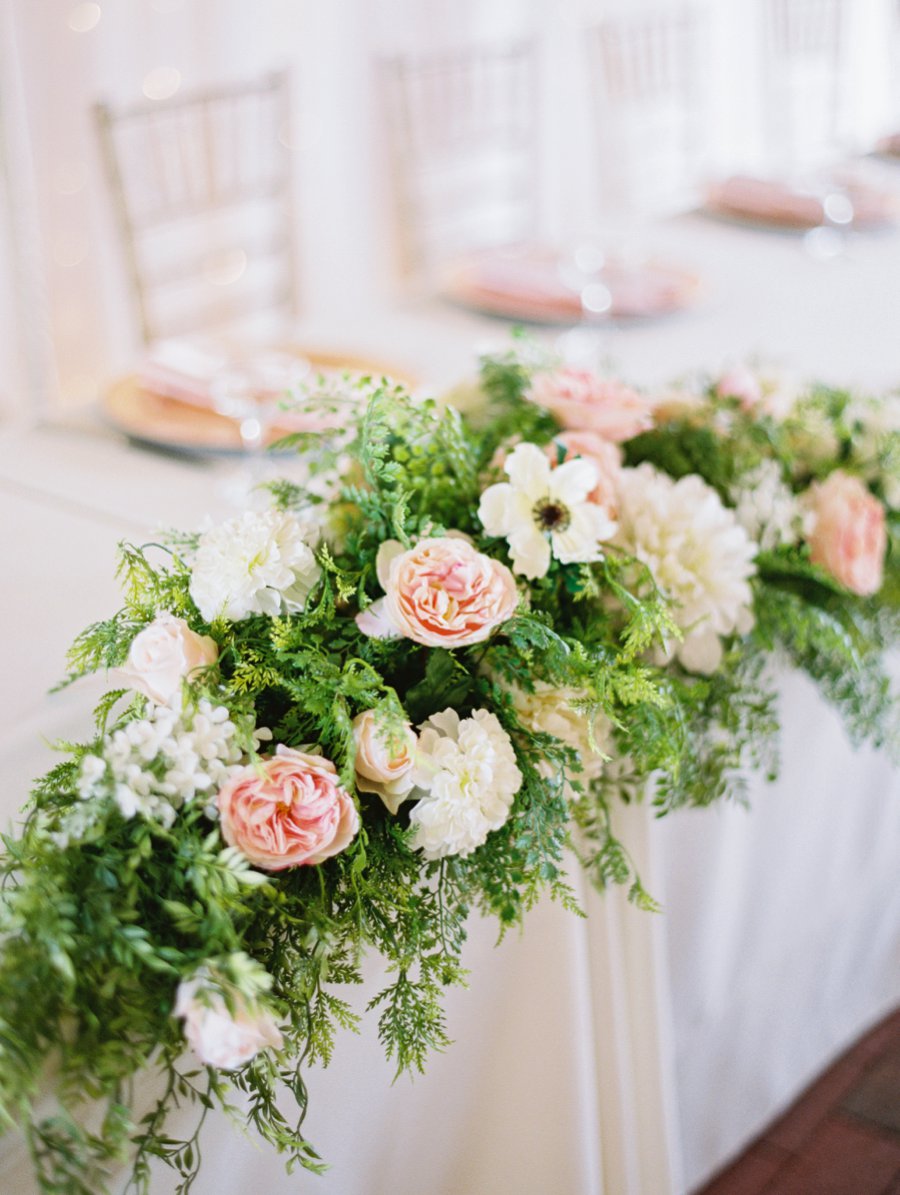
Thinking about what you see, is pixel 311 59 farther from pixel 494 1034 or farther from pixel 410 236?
pixel 494 1034

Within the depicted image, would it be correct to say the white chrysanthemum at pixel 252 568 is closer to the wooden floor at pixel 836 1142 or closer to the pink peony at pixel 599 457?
the pink peony at pixel 599 457

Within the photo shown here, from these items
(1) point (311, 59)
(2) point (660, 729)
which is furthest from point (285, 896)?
(1) point (311, 59)

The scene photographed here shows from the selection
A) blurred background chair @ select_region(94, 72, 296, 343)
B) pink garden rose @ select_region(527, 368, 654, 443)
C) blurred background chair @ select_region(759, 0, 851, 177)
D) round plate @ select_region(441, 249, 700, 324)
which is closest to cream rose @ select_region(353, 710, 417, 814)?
pink garden rose @ select_region(527, 368, 654, 443)

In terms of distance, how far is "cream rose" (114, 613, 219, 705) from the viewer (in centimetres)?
81

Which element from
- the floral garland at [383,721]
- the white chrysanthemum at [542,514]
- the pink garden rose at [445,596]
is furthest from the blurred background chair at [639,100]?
the pink garden rose at [445,596]

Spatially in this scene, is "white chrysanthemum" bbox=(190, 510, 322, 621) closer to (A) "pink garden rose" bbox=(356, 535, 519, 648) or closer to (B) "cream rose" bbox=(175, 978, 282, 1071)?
(A) "pink garden rose" bbox=(356, 535, 519, 648)

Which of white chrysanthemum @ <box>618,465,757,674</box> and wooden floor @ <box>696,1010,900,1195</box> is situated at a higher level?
white chrysanthemum @ <box>618,465,757,674</box>

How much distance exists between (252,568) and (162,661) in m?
0.09

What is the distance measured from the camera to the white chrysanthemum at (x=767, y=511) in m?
1.17

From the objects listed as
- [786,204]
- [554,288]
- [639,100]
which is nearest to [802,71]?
[639,100]

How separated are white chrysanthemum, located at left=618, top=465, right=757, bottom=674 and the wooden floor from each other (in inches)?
32.2

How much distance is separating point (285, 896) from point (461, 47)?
386cm

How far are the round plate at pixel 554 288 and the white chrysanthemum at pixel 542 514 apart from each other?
0.93 m

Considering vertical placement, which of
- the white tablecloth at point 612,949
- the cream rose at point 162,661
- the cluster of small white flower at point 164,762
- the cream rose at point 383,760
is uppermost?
the cream rose at point 162,661
